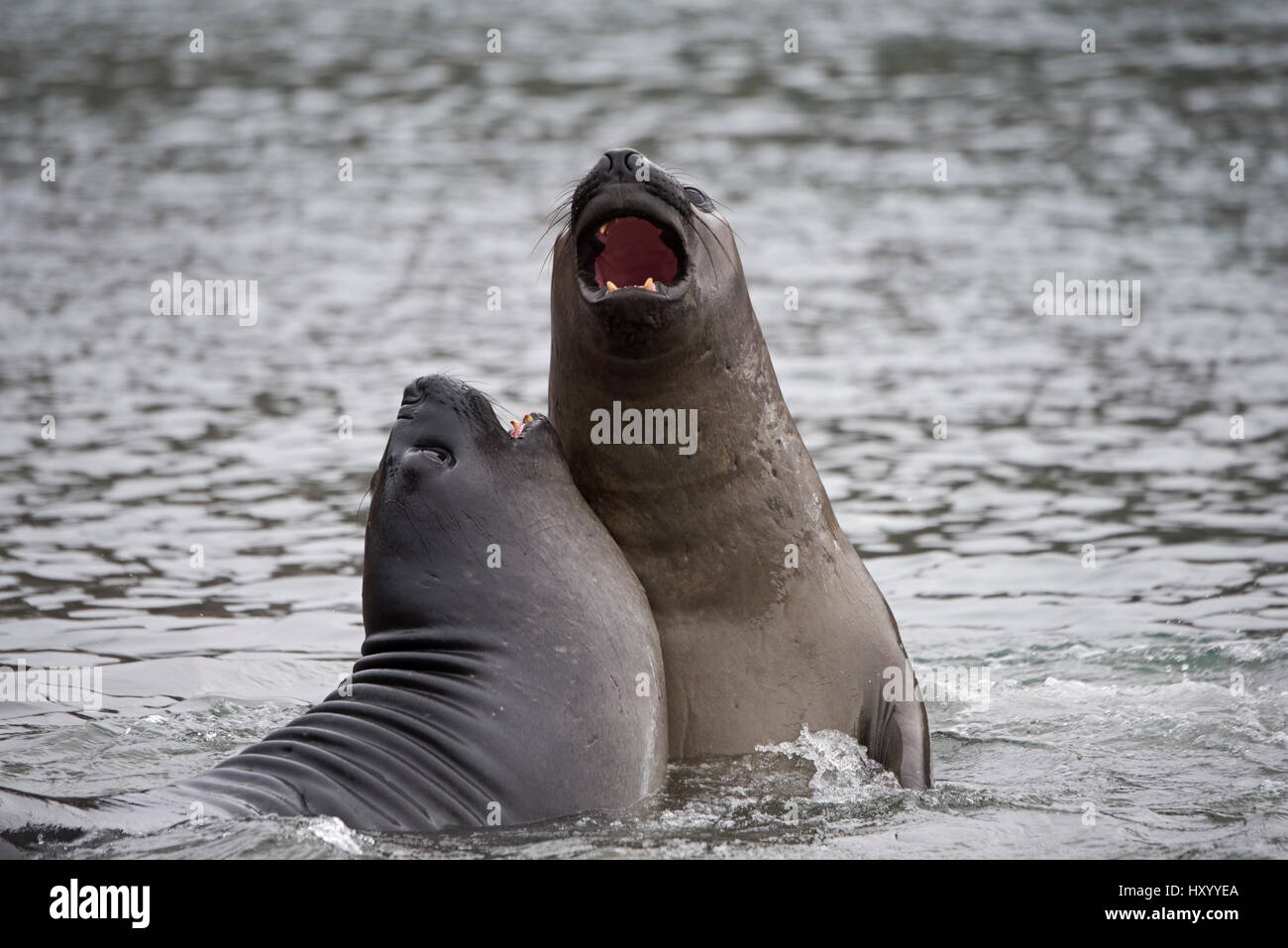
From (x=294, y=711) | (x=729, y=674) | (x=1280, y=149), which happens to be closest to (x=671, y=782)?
(x=729, y=674)

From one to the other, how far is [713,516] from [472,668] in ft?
3.56

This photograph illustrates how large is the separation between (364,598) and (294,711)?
1766 mm

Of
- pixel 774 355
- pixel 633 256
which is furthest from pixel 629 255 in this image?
pixel 774 355

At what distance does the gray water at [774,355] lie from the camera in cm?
702

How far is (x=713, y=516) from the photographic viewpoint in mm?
6445

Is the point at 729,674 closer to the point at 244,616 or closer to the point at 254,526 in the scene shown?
the point at 244,616

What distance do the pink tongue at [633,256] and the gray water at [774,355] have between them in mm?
1765

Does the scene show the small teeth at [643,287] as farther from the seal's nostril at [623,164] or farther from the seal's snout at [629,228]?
the seal's nostril at [623,164]

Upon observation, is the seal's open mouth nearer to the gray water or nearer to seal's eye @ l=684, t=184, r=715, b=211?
seal's eye @ l=684, t=184, r=715, b=211

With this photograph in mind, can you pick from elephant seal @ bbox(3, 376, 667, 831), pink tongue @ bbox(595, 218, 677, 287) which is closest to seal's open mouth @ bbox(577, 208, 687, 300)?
pink tongue @ bbox(595, 218, 677, 287)

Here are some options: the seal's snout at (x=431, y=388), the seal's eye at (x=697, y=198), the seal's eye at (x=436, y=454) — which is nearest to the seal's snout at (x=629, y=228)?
the seal's eye at (x=697, y=198)

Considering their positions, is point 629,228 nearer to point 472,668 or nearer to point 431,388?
point 431,388

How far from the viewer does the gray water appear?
23.0 ft
